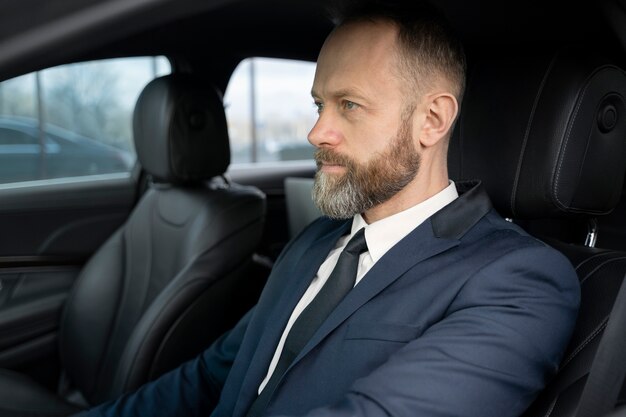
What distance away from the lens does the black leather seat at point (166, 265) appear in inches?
79.8

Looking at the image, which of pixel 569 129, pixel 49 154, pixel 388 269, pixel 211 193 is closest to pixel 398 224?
pixel 388 269

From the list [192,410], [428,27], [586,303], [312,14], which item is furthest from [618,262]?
[312,14]

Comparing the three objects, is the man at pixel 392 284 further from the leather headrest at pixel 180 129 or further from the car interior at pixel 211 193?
the leather headrest at pixel 180 129

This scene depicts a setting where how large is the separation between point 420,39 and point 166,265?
119 cm

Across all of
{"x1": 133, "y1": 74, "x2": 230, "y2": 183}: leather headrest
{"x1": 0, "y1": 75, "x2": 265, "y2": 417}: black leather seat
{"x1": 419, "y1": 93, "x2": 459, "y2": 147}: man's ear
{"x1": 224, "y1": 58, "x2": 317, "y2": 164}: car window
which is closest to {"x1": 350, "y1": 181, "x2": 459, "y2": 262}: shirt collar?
{"x1": 419, "y1": 93, "x2": 459, "y2": 147}: man's ear

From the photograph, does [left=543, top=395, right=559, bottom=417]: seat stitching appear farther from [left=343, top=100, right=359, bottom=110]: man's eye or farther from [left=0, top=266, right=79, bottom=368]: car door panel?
[left=0, top=266, right=79, bottom=368]: car door panel

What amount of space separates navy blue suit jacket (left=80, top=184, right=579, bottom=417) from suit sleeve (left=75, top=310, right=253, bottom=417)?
19cm

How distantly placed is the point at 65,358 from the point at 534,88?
170cm

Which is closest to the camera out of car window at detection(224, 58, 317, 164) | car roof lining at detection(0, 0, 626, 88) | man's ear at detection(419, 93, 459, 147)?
car roof lining at detection(0, 0, 626, 88)

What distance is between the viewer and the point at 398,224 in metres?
1.36

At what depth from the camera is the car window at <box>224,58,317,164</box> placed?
166 inches

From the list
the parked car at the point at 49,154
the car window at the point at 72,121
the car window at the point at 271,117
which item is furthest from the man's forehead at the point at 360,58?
the car window at the point at 271,117

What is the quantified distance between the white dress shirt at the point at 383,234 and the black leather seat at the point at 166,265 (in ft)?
2.37

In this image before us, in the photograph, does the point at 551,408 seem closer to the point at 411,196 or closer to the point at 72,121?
the point at 411,196
